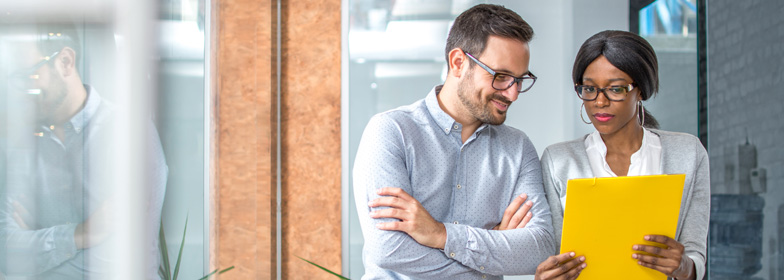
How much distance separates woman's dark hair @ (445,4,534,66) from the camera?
1710 mm

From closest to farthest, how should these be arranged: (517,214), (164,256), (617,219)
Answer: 1. (164,256)
2. (617,219)
3. (517,214)

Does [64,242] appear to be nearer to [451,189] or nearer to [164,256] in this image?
[164,256]

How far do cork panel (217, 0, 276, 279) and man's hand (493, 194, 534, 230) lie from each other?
82 centimetres

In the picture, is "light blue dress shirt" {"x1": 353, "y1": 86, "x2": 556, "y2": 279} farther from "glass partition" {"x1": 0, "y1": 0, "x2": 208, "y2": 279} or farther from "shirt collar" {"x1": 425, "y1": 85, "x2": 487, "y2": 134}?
"glass partition" {"x1": 0, "y1": 0, "x2": 208, "y2": 279}

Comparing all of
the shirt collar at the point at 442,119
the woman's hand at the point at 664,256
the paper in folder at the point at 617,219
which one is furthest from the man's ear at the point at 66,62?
the woman's hand at the point at 664,256

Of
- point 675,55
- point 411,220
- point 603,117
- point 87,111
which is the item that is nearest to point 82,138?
point 87,111

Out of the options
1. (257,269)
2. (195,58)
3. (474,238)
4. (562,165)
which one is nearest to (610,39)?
(562,165)

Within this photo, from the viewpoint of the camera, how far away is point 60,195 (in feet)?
1.99

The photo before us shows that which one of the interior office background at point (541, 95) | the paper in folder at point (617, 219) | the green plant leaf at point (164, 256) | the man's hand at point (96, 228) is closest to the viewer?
the man's hand at point (96, 228)

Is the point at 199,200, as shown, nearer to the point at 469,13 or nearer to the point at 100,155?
the point at 100,155

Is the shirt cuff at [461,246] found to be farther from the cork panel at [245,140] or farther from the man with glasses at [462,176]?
the cork panel at [245,140]

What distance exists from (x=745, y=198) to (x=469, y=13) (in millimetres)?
1884

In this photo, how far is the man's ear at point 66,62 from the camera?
58 cm

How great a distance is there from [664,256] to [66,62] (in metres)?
1.43
